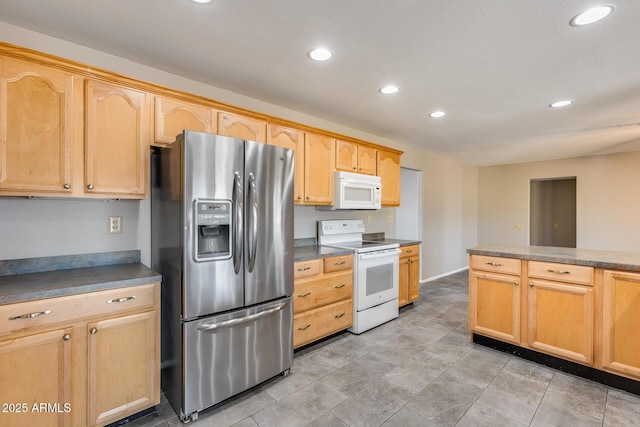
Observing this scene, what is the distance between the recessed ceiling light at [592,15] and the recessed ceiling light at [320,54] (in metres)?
1.43

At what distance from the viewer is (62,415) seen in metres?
1.56

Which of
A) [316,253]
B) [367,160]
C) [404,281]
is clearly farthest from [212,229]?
[404,281]

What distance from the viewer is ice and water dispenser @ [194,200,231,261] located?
6.14 ft

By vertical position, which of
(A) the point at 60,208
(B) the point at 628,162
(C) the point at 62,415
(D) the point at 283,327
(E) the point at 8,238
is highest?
(B) the point at 628,162

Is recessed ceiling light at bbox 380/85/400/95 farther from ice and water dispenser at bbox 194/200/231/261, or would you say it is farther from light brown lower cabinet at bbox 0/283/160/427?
light brown lower cabinet at bbox 0/283/160/427

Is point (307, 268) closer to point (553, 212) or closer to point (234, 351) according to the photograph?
point (234, 351)

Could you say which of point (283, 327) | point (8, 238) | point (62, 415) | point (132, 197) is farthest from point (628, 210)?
point (8, 238)

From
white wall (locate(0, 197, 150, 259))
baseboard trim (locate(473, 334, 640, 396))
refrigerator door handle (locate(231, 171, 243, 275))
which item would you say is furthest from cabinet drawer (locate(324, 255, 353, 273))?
white wall (locate(0, 197, 150, 259))

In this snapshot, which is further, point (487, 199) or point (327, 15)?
point (487, 199)

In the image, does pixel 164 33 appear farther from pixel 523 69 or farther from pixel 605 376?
pixel 605 376

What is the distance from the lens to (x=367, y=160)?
12.5 feet

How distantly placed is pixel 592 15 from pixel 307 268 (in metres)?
2.54

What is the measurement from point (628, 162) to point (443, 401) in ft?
18.8

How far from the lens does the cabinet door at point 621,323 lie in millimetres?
2125
